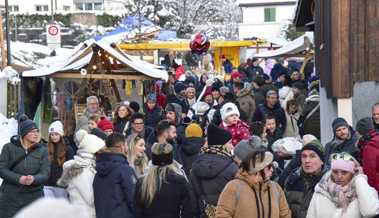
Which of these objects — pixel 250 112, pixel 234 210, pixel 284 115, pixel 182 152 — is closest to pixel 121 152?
pixel 182 152

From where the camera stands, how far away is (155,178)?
24.3 ft

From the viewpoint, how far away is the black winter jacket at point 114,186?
26.3ft

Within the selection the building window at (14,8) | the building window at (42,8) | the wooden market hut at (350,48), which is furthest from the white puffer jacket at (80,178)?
the building window at (42,8)

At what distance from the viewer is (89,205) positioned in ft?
27.6

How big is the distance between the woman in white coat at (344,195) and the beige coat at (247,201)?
52cm

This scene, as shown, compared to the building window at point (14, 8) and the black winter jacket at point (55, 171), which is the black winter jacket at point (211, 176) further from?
the building window at point (14, 8)

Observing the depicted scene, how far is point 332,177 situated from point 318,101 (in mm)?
6931

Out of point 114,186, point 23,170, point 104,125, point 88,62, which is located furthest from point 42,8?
point 114,186

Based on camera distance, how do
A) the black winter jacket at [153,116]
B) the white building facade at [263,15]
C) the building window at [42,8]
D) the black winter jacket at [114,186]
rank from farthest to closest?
the building window at [42,8] < the white building facade at [263,15] < the black winter jacket at [153,116] < the black winter jacket at [114,186]

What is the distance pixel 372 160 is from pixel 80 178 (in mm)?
2878

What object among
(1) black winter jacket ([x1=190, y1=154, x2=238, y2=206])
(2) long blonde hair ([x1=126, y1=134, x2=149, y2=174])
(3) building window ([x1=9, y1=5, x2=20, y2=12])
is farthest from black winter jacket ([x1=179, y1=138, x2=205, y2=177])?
(3) building window ([x1=9, y1=5, x2=20, y2=12])

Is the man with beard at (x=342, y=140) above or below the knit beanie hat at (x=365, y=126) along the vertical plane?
below

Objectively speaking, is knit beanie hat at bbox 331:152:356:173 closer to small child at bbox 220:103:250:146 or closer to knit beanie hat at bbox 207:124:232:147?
knit beanie hat at bbox 207:124:232:147

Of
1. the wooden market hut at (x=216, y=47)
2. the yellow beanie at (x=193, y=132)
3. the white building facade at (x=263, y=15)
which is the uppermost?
the white building facade at (x=263, y=15)
